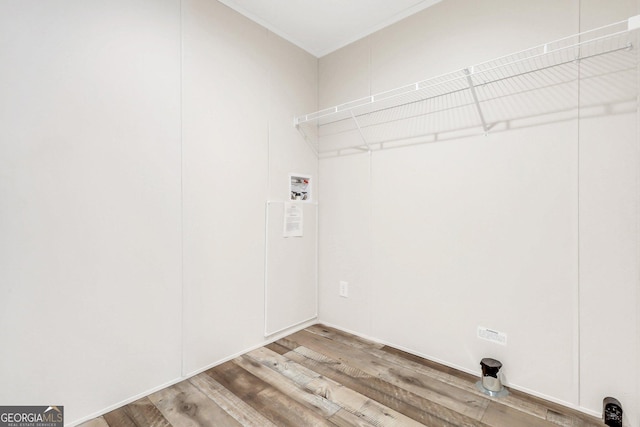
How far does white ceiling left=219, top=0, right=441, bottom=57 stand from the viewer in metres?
2.04

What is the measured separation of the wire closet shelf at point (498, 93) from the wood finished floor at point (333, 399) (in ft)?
5.04

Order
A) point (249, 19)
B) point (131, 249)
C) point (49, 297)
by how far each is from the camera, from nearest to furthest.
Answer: point (49, 297), point (131, 249), point (249, 19)

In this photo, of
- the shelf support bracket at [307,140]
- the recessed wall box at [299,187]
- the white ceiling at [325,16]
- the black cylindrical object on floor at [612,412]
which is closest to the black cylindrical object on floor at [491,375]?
the black cylindrical object on floor at [612,412]

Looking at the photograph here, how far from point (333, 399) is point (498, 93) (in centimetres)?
200

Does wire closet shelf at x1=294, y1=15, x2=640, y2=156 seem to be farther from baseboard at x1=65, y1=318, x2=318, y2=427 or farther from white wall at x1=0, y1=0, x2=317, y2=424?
baseboard at x1=65, y1=318, x2=318, y2=427

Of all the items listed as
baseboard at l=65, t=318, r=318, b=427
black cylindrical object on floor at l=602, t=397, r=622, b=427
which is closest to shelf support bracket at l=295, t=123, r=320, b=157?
baseboard at l=65, t=318, r=318, b=427

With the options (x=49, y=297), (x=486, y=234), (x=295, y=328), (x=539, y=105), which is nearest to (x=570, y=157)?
(x=539, y=105)

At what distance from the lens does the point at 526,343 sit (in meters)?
1.69

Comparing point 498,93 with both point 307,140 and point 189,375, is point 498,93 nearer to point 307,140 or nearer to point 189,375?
point 307,140

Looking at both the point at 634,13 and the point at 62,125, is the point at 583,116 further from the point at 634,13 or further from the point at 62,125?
the point at 62,125

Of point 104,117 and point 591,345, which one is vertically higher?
point 104,117

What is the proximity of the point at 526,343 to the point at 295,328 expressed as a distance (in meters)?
1.63

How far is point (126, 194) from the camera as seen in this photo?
160cm

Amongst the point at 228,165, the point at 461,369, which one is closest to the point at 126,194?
the point at 228,165
